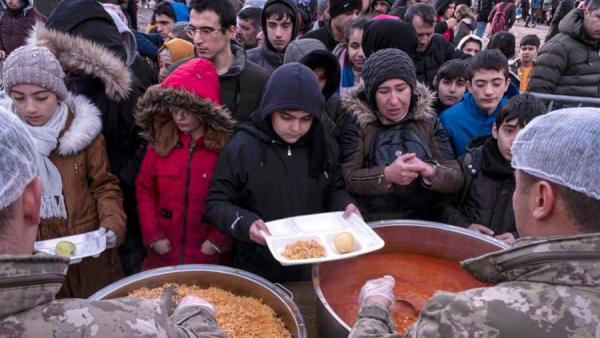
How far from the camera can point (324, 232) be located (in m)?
1.86

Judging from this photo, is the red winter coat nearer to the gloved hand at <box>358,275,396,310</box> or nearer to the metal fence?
the gloved hand at <box>358,275,396,310</box>

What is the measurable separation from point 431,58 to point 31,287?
361 centimetres

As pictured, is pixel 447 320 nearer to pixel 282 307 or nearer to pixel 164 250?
pixel 282 307

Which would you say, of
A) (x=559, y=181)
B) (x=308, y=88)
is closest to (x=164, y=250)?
(x=308, y=88)

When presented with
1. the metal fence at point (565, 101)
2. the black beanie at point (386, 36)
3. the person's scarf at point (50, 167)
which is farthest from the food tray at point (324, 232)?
the metal fence at point (565, 101)

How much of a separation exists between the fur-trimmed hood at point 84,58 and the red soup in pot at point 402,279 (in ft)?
4.30

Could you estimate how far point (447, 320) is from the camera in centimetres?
97

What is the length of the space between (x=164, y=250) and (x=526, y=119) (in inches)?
65.6

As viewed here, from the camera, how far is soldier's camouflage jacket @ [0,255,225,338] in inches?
30.3

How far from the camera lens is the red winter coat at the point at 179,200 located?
211 centimetres

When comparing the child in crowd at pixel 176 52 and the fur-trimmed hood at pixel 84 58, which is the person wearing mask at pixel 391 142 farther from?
the child in crowd at pixel 176 52

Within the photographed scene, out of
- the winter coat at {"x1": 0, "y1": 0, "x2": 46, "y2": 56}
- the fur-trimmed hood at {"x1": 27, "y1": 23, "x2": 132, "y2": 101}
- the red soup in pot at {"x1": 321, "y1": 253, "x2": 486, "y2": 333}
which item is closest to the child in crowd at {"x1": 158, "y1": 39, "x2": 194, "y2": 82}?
the fur-trimmed hood at {"x1": 27, "y1": 23, "x2": 132, "y2": 101}

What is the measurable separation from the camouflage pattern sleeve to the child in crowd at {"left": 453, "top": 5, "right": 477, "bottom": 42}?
6.00m

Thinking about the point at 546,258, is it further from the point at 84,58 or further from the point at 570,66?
the point at 570,66
